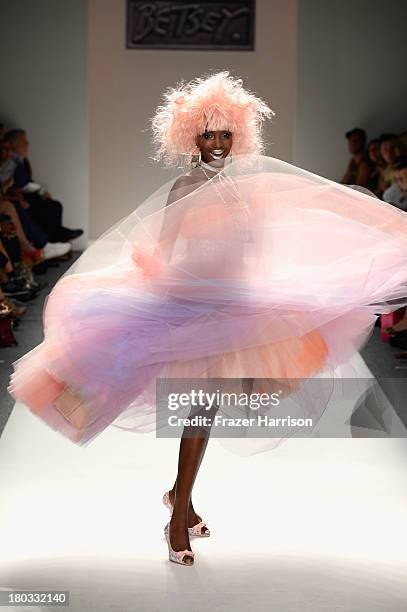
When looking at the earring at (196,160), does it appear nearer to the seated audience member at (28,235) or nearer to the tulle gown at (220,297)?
the tulle gown at (220,297)

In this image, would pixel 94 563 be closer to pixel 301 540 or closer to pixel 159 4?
pixel 301 540

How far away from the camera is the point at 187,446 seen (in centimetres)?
Result: 296

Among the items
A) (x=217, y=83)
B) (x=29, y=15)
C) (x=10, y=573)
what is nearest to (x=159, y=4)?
(x=29, y=15)

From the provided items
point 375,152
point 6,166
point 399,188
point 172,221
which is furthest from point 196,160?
point 375,152

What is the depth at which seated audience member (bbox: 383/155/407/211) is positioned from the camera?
21.2 feet

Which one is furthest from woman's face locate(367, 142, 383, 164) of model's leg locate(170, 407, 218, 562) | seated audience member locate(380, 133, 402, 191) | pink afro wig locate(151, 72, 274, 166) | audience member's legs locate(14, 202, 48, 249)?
model's leg locate(170, 407, 218, 562)

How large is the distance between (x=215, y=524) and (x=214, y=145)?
0.95 m

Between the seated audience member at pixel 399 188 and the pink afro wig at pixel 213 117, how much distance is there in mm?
3286

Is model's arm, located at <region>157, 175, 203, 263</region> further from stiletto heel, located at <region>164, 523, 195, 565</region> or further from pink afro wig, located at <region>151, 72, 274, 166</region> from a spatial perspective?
stiletto heel, located at <region>164, 523, 195, 565</region>

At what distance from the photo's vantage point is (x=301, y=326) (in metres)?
2.91

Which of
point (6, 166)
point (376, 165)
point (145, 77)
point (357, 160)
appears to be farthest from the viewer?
point (145, 77)

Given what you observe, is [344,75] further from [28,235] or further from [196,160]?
[196,160]

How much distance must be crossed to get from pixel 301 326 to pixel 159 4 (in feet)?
25.2

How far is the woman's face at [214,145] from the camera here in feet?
10.2
